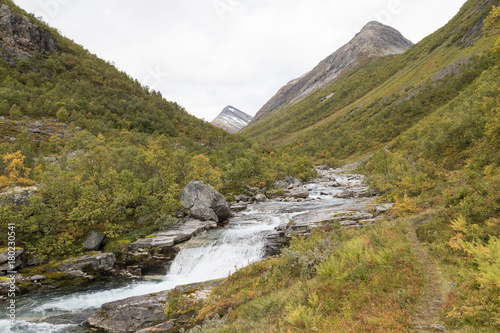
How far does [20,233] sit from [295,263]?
30448 millimetres

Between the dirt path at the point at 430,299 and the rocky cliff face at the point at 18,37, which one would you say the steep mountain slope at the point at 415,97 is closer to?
the dirt path at the point at 430,299

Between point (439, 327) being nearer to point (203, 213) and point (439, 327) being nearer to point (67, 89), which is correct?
point (203, 213)

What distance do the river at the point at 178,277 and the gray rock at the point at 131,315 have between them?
1.20m

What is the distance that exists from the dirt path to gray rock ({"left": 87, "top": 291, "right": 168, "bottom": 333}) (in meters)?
14.4

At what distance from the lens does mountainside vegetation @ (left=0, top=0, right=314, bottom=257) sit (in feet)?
94.7

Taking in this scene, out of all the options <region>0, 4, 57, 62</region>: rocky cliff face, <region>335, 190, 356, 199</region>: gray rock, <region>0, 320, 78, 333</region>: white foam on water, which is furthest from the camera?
<region>0, 4, 57, 62</region>: rocky cliff face

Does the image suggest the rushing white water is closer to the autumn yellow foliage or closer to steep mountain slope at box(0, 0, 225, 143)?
the autumn yellow foliage

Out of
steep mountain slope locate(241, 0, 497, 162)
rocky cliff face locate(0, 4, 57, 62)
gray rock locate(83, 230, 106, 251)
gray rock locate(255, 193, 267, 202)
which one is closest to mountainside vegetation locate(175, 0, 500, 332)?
gray rock locate(83, 230, 106, 251)

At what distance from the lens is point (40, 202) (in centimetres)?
2720

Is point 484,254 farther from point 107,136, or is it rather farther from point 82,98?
point 82,98

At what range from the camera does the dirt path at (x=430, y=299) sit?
22.7 ft

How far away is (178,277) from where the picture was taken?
78.7 ft

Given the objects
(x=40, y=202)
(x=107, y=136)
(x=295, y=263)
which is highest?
(x=107, y=136)

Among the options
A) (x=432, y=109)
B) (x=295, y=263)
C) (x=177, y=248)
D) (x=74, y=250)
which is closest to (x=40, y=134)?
(x=74, y=250)
